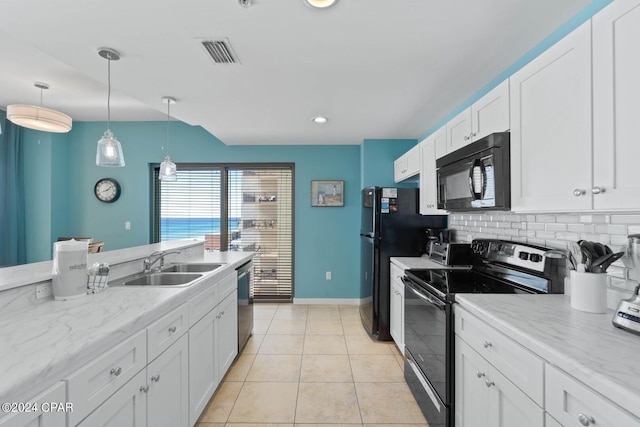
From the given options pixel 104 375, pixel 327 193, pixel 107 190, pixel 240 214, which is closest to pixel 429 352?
pixel 104 375

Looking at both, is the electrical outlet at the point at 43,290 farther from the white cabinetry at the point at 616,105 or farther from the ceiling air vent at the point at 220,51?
the white cabinetry at the point at 616,105

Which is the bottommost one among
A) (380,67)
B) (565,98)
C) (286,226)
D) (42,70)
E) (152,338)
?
(152,338)

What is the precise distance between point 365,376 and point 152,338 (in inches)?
68.7

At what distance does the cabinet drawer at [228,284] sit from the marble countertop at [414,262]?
1480mm

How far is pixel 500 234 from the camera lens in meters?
2.13

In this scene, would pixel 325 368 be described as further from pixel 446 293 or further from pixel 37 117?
pixel 37 117

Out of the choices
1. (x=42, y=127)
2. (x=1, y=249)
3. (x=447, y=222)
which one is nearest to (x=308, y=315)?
(x=447, y=222)

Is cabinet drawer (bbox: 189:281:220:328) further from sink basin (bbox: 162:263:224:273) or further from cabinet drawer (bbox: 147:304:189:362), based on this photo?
sink basin (bbox: 162:263:224:273)

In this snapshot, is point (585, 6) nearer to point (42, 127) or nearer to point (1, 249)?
point (42, 127)

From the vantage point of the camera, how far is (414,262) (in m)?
2.65

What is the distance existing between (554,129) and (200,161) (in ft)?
13.7

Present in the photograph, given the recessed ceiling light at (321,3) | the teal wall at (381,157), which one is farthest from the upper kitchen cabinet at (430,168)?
the recessed ceiling light at (321,3)

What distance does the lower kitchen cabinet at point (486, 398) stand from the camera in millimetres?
1014

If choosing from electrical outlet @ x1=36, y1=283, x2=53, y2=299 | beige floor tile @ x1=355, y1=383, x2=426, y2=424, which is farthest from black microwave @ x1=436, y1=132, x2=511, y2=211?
electrical outlet @ x1=36, y1=283, x2=53, y2=299
